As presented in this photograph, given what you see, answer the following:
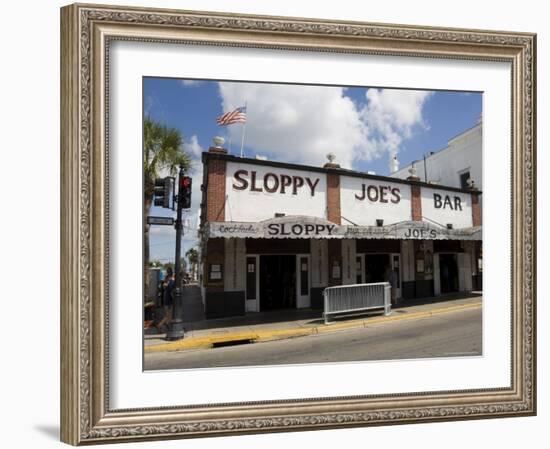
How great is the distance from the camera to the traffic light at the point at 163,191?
473 cm

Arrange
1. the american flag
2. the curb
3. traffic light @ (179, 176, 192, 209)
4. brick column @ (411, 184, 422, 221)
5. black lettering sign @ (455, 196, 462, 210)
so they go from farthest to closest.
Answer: brick column @ (411, 184, 422, 221) < black lettering sign @ (455, 196, 462, 210) < traffic light @ (179, 176, 192, 209) < the american flag < the curb

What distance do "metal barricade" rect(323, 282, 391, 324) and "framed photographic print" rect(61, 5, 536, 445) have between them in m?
0.31

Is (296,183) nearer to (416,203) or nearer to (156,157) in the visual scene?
(416,203)

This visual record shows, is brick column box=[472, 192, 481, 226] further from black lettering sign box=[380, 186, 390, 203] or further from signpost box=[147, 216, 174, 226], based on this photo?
signpost box=[147, 216, 174, 226]

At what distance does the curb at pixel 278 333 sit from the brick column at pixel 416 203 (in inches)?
93.8

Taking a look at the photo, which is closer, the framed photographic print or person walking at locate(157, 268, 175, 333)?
the framed photographic print

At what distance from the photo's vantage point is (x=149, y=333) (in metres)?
3.99

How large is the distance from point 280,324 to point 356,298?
1.47 metres

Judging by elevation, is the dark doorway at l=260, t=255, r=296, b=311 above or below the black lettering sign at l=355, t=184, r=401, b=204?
below

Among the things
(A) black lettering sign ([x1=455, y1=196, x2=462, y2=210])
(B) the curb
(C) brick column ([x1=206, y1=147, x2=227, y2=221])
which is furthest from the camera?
(C) brick column ([x1=206, y1=147, x2=227, y2=221])

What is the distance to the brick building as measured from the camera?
7.31 m

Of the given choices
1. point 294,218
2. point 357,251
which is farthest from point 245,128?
point 357,251

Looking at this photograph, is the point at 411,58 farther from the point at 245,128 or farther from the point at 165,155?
the point at 165,155

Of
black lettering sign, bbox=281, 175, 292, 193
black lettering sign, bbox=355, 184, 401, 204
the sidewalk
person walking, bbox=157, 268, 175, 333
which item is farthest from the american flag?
black lettering sign, bbox=355, 184, 401, 204
